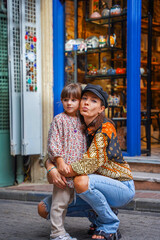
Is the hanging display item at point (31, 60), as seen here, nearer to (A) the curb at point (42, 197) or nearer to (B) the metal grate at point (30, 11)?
(B) the metal grate at point (30, 11)

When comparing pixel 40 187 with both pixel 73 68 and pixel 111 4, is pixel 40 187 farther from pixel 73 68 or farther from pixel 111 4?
pixel 111 4

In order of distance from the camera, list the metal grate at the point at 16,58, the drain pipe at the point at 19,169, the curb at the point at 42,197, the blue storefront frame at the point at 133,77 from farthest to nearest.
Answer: the drain pipe at the point at 19,169 → the metal grate at the point at 16,58 → the blue storefront frame at the point at 133,77 → the curb at the point at 42,197

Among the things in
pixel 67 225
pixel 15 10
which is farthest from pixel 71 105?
pixel 15 10

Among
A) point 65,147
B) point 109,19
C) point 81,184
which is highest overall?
point 109,19

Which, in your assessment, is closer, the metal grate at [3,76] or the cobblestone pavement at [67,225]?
the cobblestone pavement at [67,225]

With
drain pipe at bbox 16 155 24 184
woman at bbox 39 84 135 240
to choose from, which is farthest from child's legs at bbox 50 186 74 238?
drain pipe at bbox 16 155 24 184

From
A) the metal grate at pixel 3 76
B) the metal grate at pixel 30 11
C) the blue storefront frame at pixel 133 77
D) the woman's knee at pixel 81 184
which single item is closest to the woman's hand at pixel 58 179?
the woman's knee at pixel 81 184

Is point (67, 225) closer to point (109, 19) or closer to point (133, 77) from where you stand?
point (133, 77)

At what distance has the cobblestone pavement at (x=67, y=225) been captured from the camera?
420 centimetres

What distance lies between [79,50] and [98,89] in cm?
394

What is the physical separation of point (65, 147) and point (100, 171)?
1.31 feet

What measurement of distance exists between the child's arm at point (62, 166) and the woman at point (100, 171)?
38mm

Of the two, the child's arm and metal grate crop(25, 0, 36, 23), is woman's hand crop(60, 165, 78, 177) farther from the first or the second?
metal grate crop(25, 0, 36, 23)

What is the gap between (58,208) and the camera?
3.74 meters
